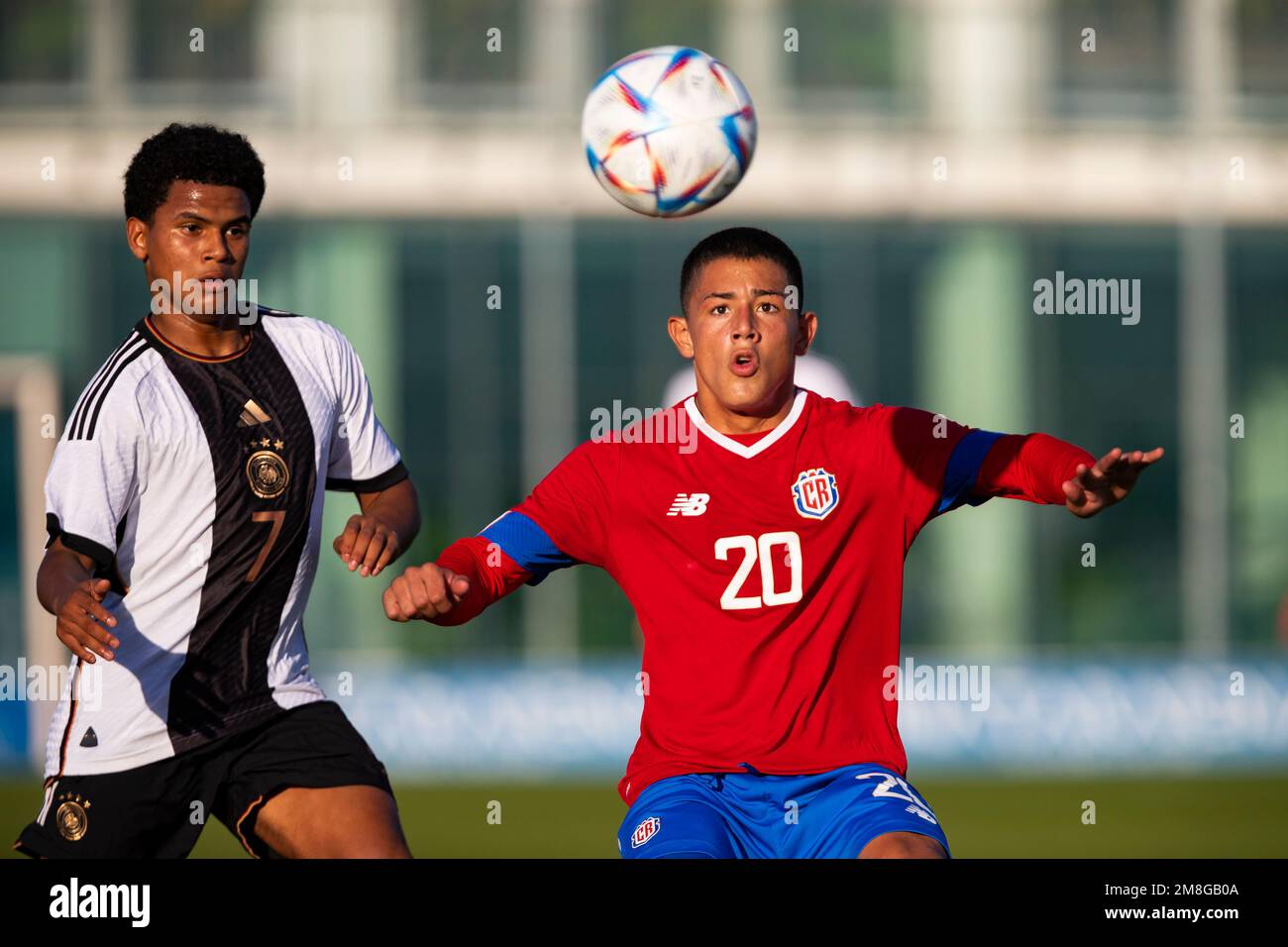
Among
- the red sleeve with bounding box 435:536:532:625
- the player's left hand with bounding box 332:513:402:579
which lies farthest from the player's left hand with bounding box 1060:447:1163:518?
the player's left hand with bounding box 332:513:402:579

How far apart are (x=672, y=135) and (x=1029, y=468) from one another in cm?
187

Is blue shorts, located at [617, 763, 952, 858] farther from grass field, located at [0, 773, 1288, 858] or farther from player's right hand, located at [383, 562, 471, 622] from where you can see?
grass field, located at [0, 773, 1288, 858]

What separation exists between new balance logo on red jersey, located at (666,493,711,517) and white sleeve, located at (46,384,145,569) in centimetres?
149

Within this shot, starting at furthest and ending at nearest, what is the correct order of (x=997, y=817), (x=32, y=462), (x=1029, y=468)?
(x=32, y=462)
(x=997, y=817)
(x=1029, y=468)

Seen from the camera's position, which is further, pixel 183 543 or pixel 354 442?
pixel 354 442

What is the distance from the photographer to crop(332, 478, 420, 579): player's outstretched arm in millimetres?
4719

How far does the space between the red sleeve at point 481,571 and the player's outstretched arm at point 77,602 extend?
2.87ft

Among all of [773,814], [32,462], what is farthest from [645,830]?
[32,462]

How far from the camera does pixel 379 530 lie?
4848mm

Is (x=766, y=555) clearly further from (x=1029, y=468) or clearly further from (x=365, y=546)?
(x=365, y=546)

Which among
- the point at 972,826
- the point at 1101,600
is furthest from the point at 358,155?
the point at 972,826

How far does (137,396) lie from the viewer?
5.00 meters

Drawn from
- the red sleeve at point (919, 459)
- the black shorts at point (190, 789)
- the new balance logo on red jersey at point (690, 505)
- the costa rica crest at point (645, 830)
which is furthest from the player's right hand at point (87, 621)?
the red sleeve at point (919, 459)

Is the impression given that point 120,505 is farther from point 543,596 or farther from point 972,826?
point 543,596
